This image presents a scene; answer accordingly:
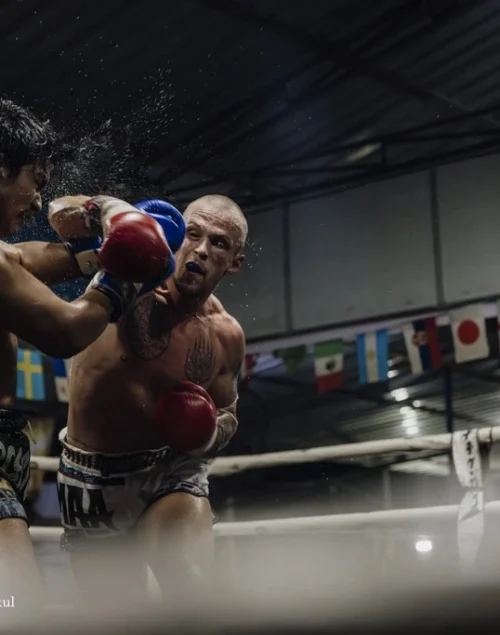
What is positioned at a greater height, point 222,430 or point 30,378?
point 30,378

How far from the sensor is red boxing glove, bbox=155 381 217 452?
53.5 inches

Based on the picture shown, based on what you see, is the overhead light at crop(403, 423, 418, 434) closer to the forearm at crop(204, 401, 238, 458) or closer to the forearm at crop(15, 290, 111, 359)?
the forearm at crop(204, 401, 238, 458)

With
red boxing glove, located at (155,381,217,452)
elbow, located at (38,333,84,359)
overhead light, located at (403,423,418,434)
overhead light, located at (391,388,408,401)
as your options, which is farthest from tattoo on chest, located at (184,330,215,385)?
overhead light, located at (403,423,418,434)

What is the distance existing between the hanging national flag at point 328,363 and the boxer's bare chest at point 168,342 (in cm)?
285

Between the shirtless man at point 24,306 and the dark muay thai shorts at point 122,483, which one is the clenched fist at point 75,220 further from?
the dark muay thai shorts at point 122,483

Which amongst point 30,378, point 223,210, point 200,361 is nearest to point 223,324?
point 200,361

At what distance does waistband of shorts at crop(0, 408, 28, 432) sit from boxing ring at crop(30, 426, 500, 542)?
2.87 feet

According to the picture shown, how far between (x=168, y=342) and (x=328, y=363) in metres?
2.93

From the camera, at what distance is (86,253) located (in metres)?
1.26

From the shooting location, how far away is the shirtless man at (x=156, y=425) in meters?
1.37

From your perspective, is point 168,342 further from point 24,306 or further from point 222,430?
point 24,306

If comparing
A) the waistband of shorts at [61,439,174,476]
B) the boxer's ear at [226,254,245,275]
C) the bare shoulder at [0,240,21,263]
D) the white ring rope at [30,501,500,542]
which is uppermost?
the boxer's ear at [226,254,245,275]

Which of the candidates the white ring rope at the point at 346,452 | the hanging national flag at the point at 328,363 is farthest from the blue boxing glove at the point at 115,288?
the hanging national flag at the point at 328,363

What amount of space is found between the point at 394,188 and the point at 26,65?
1.95 metres
